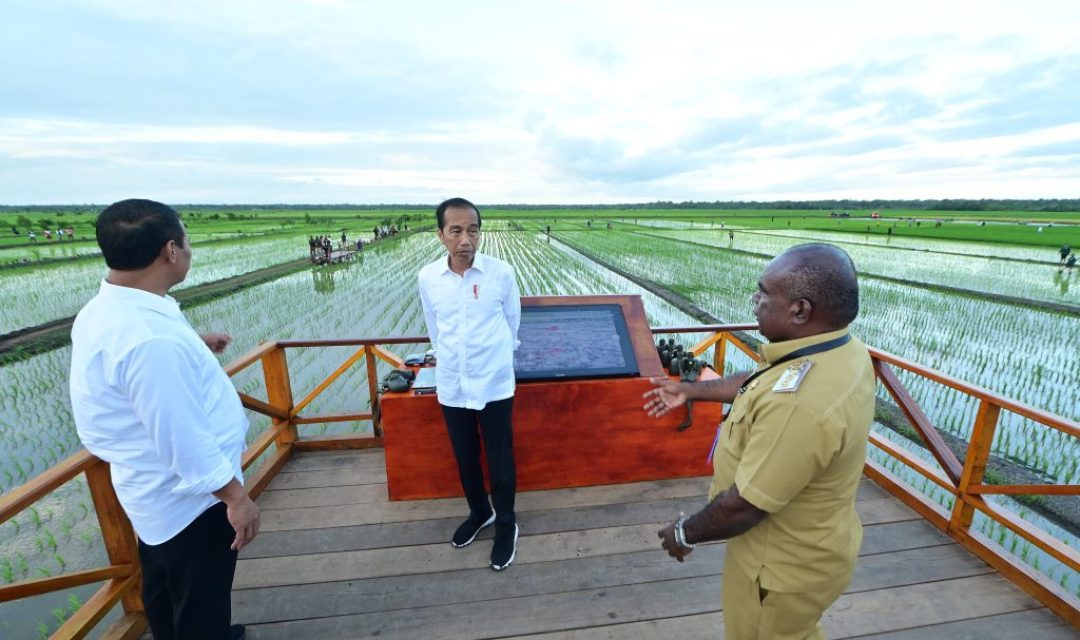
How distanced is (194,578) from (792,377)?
228 centimetres

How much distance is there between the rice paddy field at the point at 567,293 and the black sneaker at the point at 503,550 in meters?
2.83

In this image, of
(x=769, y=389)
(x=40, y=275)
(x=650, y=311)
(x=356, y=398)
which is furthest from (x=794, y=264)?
(x=40, y=275)

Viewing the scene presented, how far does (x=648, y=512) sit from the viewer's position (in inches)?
130

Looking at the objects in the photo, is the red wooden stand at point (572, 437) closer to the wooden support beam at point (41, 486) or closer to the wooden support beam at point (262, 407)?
the wooden support beam at point (262, 407)

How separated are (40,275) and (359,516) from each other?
23.6m

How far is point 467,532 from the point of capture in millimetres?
2979

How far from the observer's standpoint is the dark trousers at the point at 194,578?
5.80ft

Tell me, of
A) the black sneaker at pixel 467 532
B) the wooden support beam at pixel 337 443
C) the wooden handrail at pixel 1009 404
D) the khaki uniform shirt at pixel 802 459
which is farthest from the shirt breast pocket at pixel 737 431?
the wooden support beam at pixel 337 443

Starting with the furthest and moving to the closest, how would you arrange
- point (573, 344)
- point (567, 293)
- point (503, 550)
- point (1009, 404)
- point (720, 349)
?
point (567, 293) < point (720, 349) < point (573, 344) < point (503, 550) < point (1009, 404)

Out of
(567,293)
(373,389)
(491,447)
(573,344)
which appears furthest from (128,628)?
(567,293)

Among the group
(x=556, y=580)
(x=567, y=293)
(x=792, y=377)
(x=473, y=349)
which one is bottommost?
(x=567, y=293)

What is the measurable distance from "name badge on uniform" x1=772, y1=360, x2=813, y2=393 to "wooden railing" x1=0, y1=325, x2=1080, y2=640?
81.5 inches

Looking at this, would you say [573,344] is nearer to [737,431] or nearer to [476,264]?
[476,264]

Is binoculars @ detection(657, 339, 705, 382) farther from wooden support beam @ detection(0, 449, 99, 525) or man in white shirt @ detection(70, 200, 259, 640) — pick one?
wooden support beam @ detection(0, 449, 99, 525)
